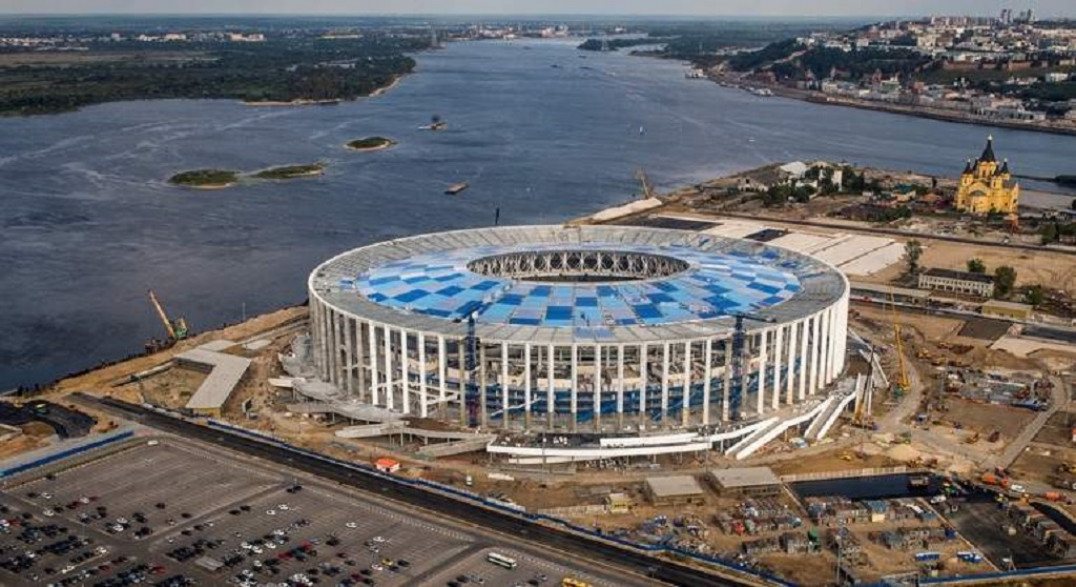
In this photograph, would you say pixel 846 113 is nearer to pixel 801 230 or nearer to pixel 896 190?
pixel 896 190

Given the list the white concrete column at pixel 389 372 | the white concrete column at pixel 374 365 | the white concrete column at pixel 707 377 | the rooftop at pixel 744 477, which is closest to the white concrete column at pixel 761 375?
the white concrete column at pixel 707 377

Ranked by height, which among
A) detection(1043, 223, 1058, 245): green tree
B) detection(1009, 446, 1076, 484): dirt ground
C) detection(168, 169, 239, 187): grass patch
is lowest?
detection(1009, 446, 1076, 484): dirt ground

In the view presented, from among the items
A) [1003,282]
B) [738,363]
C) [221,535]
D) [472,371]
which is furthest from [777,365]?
[1003,282]

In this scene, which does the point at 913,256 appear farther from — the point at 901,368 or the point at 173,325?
the point at 173,325

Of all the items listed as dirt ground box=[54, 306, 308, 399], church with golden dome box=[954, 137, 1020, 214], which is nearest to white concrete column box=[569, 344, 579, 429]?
dirt ground box=[54, 306, 308, 399]

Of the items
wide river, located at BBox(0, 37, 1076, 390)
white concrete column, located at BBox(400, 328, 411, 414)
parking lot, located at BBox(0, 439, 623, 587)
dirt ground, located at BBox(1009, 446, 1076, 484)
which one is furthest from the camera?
wide river, located at BBox(0, 37, 1076, 390)

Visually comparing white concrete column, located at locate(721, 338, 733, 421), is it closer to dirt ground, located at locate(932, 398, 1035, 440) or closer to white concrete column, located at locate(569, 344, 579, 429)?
white concrete column, located at locate(569, 344, 579, 429)
